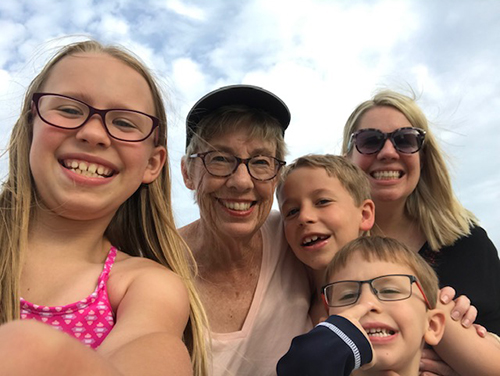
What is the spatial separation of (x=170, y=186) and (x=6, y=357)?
1702 mm

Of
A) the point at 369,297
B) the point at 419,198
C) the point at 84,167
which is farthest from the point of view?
the point at 419,198

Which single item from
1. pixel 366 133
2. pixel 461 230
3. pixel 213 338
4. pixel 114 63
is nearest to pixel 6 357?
pixel 114 63

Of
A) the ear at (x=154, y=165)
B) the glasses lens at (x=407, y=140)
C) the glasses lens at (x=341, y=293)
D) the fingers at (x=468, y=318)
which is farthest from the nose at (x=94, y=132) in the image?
the glasses lens at (x=407, y=140)

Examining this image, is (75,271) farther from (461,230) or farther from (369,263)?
(461,230)

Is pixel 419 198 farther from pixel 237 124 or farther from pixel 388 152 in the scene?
pixel 237 124

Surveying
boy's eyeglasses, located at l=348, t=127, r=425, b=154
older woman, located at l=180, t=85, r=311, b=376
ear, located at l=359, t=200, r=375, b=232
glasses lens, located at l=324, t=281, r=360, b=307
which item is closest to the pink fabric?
glasses lens, located at l=324, t=281, r=360, b=307

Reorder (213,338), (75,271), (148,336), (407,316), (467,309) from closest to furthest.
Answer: (148,336) → (75,271) → (407,316) → (467,309) → (213,338)

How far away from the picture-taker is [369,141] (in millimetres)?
4086

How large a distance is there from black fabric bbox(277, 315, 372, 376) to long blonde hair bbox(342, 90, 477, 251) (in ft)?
7.18

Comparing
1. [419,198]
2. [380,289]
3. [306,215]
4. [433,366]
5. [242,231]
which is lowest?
[433,366]

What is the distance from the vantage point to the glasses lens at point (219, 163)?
3.09 m

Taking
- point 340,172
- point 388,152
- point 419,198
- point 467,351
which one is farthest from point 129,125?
point 419,198

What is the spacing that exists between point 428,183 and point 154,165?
2.86 meters

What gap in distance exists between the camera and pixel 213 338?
→ 9.96 feet
